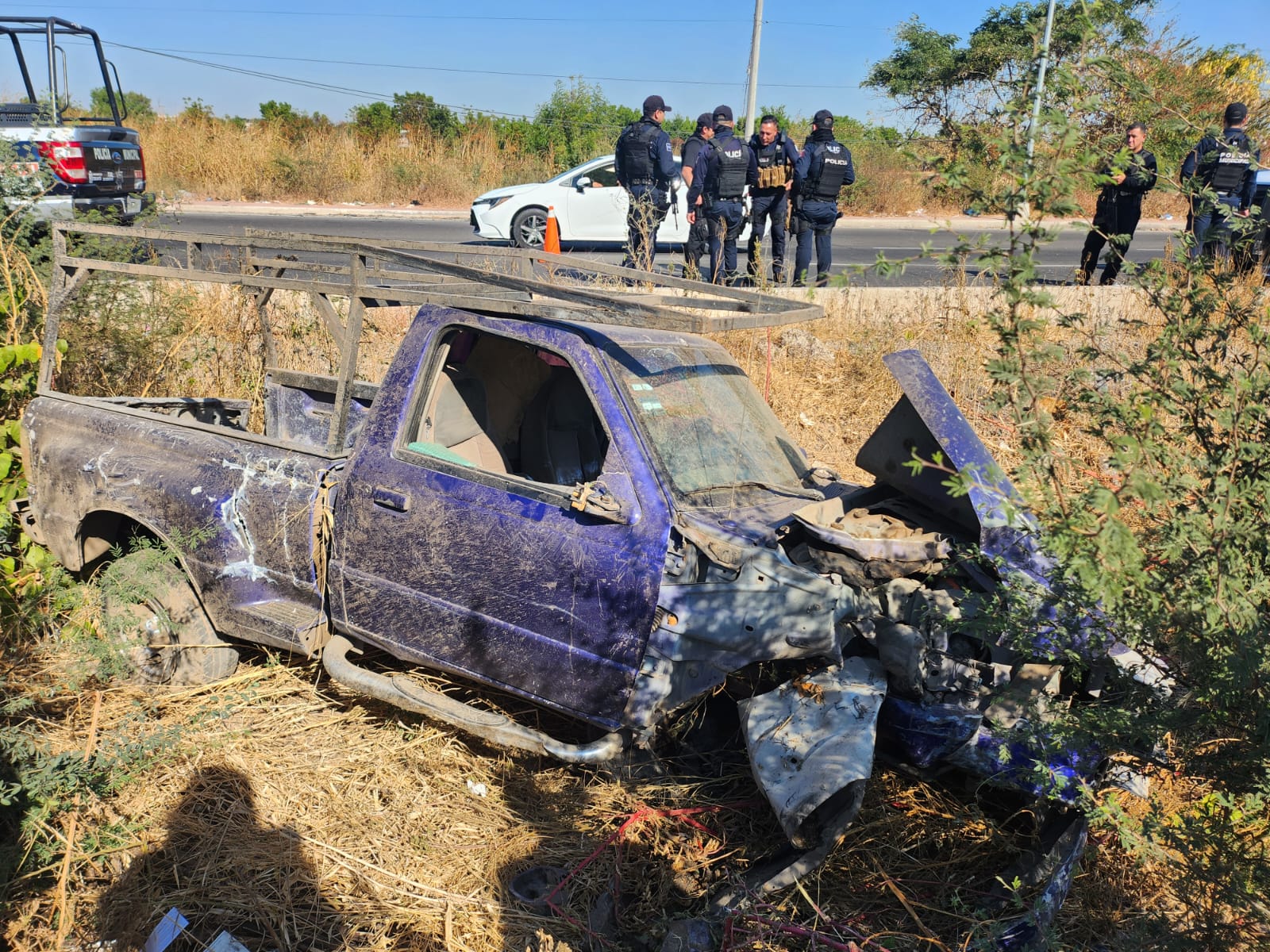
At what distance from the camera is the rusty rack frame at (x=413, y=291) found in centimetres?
344

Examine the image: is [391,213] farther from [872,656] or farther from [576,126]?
[872,656]

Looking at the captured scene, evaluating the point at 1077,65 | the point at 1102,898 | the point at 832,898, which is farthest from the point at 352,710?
the point at 1077,65

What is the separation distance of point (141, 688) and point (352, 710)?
952 mm

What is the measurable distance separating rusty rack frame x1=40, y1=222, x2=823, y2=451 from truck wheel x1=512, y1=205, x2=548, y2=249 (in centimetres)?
944

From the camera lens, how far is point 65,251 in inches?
179

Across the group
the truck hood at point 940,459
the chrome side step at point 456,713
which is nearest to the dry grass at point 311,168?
the chrome side step at point 456,713

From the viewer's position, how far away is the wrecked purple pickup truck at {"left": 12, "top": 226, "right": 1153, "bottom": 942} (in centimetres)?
306

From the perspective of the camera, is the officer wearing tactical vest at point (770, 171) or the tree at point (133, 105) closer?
the officer wearing tactical vest at point (770, 171)

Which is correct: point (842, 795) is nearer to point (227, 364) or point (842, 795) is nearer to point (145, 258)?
point (227, 364)

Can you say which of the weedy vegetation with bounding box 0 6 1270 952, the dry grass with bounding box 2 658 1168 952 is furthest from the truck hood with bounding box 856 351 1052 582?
the dry grass with bounding box 2 658 1168 952

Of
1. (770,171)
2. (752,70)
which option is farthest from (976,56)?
(770,171)

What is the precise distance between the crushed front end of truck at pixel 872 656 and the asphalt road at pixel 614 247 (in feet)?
32.5

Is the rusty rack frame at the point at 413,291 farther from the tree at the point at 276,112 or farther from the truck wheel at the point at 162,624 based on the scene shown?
the tree at the point at 276,112

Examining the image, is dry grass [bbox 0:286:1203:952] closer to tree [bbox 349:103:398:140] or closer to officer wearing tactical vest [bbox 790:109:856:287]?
officer wearing tactical vest [bbox 790:109:856:287]
